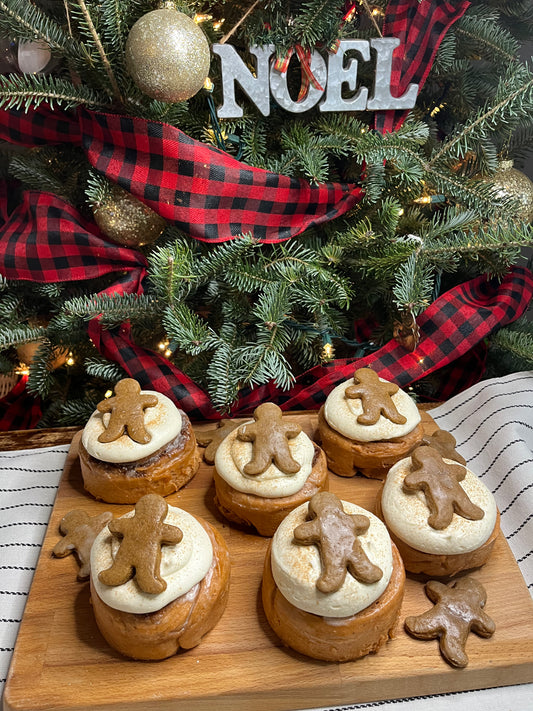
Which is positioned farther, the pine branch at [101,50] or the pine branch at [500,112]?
the pine branch at [500,112]

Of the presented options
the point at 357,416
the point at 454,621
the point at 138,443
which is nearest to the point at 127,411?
the point at 138,443

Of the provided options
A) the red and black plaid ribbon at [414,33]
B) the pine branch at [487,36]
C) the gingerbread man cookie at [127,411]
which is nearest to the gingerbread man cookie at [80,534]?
the gingerbread man cookie at [127,411]

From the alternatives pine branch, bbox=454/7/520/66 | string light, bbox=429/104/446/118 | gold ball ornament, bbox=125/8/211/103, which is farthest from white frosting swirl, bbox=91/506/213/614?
pine branch, bbox=454/7/520/66

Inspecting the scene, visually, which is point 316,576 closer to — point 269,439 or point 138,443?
point 269,439

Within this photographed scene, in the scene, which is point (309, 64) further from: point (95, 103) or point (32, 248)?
point (32, 248)

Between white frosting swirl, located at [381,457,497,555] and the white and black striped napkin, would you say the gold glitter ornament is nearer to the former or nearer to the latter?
the white and black striped napkin

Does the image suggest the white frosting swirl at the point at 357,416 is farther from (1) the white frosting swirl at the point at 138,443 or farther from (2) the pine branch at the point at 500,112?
(2) the pine branch at the point at 500,112
